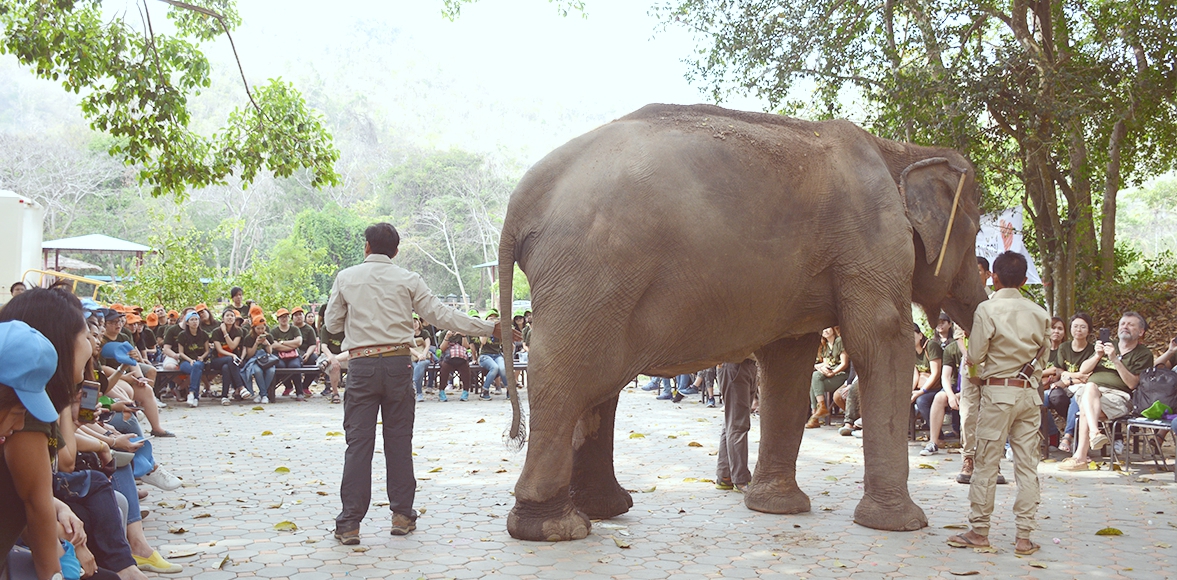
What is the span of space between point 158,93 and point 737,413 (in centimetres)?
716

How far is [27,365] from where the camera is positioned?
2.66 m

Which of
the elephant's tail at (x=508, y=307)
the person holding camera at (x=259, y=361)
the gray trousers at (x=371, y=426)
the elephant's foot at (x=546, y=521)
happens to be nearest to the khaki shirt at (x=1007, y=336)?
the elephant's foot at (x=546, y=521)

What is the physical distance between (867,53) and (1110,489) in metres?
6.11

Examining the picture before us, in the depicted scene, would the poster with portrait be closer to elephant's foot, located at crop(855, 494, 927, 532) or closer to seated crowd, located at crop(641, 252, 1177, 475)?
seated crowd, located at crop(641, 252, 1177, 475)

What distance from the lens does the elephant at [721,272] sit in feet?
16.6

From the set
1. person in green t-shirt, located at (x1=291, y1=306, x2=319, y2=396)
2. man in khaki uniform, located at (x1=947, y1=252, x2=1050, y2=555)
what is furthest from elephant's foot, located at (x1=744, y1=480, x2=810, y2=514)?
person in green t-shirt, located at (x1=291, y1=306, x2=319, y2=396)

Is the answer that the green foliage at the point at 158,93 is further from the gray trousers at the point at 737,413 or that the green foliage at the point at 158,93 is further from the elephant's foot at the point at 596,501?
the elephant's foot at the point at 596,501

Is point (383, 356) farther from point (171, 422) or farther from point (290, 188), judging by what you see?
point (290, 188)

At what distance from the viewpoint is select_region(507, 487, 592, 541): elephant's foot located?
5.09m

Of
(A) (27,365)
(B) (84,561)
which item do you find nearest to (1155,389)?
(B) (84,561)

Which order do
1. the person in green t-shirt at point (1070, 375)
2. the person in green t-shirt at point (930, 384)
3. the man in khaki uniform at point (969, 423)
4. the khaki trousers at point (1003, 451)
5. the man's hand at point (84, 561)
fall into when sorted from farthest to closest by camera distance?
the person in green t-shirt at point (930, 384) < the person in green t-shirt at point (1070, 375) < the man in khaki uniform at point (969, 423) < the khaki trousers at point (1003, 451) < the man's hand at point (84, 561)

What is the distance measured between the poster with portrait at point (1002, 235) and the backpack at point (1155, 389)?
3313 mm

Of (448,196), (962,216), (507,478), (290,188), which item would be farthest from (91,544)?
(290,188)

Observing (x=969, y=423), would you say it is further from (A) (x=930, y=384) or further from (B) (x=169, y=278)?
(B) (x=169, y=278)
